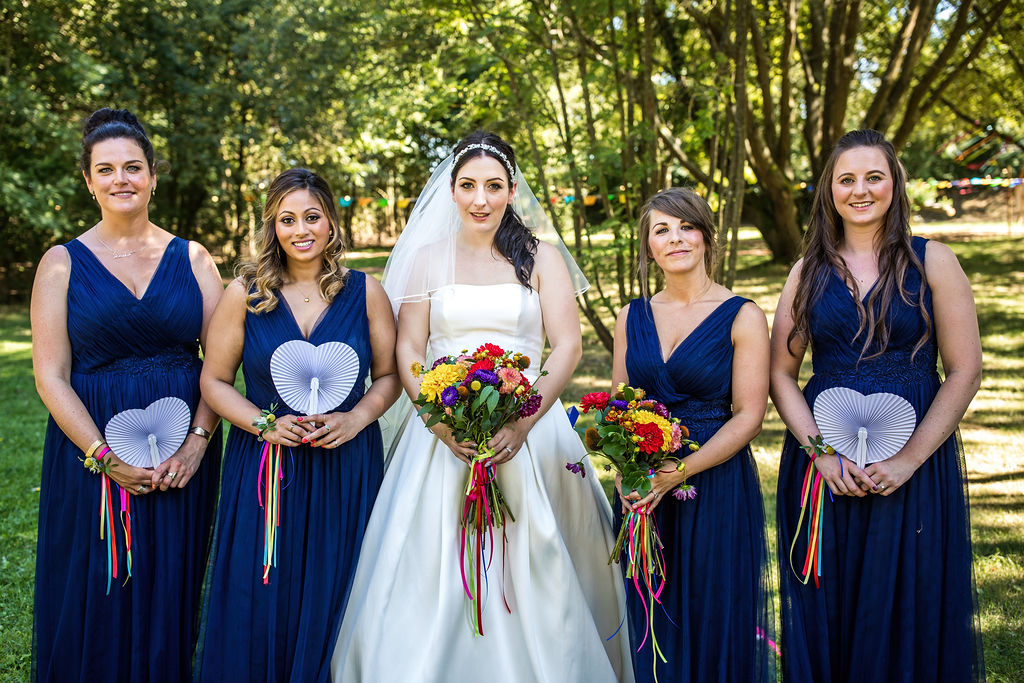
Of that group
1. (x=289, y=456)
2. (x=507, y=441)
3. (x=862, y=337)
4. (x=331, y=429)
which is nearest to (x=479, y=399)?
(x=507, y=441)

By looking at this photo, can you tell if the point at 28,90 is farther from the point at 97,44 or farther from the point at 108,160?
the point at 108,160

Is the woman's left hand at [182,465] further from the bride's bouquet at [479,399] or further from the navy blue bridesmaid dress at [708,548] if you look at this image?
the navy blue bridesmaid dress at [708,548]

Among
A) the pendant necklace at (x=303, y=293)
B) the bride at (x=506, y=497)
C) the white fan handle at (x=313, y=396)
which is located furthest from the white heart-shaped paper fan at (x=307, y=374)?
the bride at (x=506, y=497)

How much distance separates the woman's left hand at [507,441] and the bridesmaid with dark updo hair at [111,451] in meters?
1.28

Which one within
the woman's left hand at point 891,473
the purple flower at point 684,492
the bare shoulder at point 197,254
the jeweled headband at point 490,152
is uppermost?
the jeweled headband at point 490,152

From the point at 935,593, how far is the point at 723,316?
129cm

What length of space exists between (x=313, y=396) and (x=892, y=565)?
231 centimetres

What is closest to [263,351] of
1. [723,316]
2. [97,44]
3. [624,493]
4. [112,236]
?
[112,236]

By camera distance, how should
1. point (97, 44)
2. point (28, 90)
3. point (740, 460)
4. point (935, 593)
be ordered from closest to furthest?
point (935, 593) < point (740, 460) < point (28, 90) < point (97, 44)

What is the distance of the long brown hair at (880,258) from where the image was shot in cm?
316

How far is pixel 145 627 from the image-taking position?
3484 millimetres

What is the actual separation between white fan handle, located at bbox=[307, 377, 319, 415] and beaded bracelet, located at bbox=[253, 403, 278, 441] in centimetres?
15

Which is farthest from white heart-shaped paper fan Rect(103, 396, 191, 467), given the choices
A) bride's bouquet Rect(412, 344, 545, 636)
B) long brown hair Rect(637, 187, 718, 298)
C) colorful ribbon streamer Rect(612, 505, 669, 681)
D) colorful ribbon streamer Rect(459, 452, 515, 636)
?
long brown hair Rect(637, 187, 718, 298)

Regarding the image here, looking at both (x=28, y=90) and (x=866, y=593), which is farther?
(x=28, y=90)
